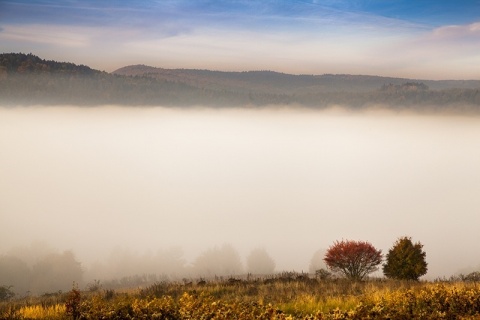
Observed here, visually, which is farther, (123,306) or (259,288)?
(259,288)

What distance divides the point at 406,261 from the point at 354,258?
11.3ft

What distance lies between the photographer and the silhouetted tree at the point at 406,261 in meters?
32.2

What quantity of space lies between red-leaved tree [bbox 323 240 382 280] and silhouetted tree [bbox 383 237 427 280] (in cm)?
134

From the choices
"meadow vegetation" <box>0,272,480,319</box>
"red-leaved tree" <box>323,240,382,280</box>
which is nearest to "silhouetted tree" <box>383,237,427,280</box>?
"red-leaved tree" <box>323,240,382,280</box>

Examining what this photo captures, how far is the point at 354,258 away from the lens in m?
34.5

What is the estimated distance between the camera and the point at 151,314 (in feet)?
56.7

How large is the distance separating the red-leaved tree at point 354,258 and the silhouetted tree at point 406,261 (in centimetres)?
134

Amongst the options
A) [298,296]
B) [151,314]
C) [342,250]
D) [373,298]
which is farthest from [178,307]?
[342,250]

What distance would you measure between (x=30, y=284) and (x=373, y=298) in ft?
643

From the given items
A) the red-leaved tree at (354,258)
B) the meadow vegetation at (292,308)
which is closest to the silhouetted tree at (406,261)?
the red-leaved tree at (354,258)

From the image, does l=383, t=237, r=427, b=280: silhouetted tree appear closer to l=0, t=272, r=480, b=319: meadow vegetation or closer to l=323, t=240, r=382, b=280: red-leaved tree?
l=323, t=240, r=382, b=280: red-leaved tree

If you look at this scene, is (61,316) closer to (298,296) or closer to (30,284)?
(298,296)

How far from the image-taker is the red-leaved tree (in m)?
34.4

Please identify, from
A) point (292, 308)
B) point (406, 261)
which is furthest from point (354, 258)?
point (292, 308)
